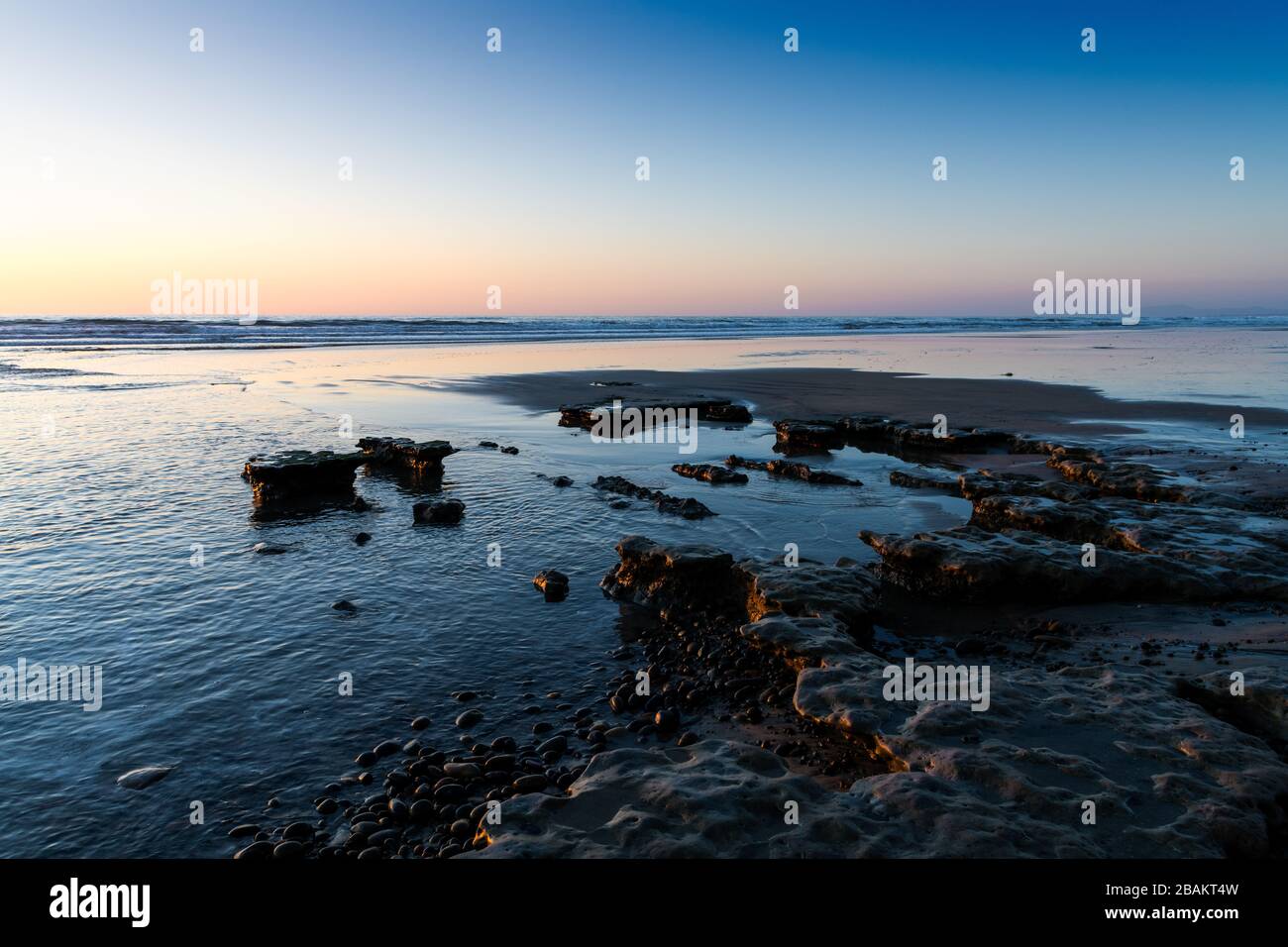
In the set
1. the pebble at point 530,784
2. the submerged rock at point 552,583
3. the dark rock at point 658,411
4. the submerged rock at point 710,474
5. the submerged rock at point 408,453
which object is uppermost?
the dark rock at point 658,411

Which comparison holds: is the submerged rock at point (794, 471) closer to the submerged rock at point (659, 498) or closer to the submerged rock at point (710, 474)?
the submerged rock at point (710, 474)

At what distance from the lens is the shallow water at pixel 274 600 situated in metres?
7.27

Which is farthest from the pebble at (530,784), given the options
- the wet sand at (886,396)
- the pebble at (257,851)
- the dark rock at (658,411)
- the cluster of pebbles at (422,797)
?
the wet sand at (886,396)

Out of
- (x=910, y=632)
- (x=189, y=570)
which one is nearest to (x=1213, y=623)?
(x=910, y=632)

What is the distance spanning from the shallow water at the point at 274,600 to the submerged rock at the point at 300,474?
31.9 inches

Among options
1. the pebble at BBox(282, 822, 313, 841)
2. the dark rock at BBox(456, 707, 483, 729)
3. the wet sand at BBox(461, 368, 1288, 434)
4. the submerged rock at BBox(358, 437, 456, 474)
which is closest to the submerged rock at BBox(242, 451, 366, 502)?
the submerged rock at BBox(358, 437, 456, 474)

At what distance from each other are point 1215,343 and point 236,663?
99285 mm

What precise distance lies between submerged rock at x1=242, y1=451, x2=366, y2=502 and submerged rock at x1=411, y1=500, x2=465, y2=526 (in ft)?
12.4

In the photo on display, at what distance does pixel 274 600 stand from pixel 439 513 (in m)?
5.28

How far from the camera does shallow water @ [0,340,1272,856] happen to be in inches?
286

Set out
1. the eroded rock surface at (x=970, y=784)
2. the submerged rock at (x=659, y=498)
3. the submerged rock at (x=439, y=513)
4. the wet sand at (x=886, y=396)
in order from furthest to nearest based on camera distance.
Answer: the wet sand at (x=886, y=396)
the submerged rock at (x=659, y=498)
the submerged rock at (x=439, y=513)
the eroded rock surface at (x=970, y=784)

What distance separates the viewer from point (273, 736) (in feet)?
26.1

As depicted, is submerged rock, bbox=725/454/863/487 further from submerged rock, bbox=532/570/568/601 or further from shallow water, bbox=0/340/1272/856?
submerged rock, bbox=532/570/568/601
